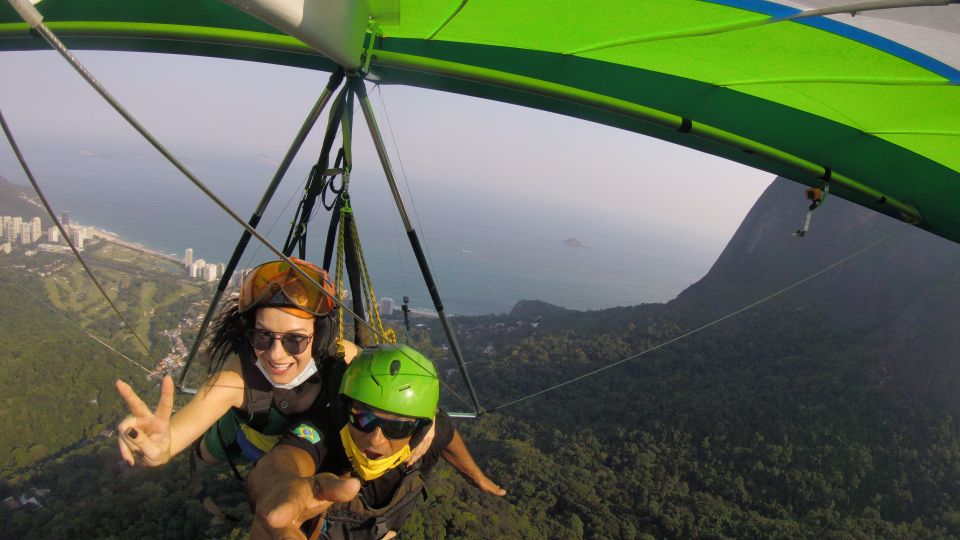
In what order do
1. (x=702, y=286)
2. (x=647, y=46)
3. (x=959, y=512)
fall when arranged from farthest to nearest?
(x=702, y=286) → (x=959, y=512) → (x=647, y=46)

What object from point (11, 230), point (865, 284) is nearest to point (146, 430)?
point (11, 230)

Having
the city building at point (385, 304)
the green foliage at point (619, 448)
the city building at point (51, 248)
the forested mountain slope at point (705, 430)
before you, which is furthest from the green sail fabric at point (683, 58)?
the city building at point (51, 248)

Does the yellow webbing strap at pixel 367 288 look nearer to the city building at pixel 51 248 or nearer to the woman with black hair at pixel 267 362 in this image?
the woman with black hair at pixel 267 362

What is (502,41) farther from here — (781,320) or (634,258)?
(634,258)

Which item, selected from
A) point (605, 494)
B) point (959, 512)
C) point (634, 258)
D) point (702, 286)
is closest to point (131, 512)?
point (605, 494)

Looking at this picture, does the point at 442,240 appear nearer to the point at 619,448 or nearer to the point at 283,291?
the point at 619,448
